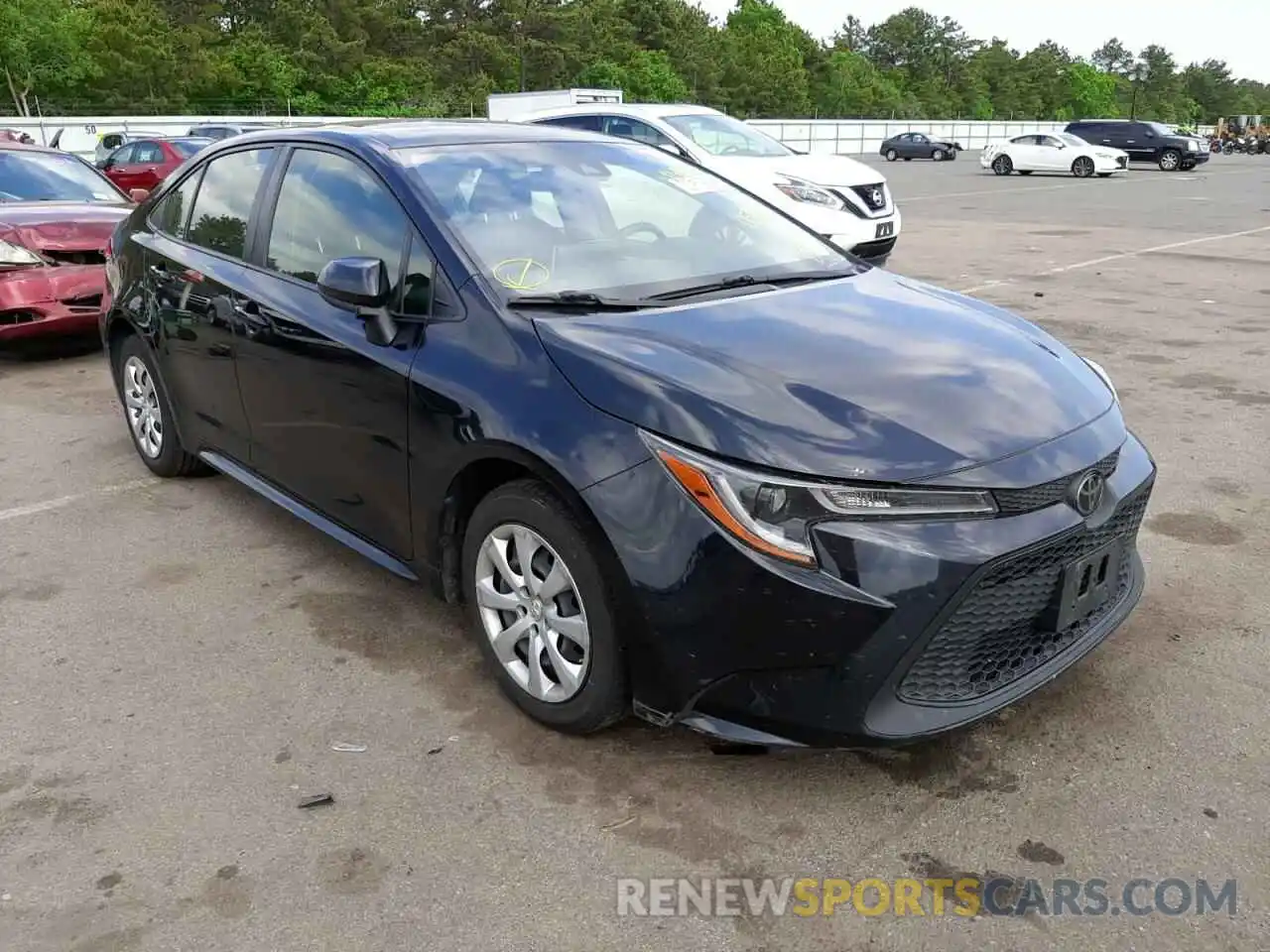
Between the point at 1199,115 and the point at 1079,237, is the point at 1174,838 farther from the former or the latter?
Answer: the point at 1199,115

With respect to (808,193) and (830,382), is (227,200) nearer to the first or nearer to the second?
(830,382)

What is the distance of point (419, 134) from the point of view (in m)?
3.78

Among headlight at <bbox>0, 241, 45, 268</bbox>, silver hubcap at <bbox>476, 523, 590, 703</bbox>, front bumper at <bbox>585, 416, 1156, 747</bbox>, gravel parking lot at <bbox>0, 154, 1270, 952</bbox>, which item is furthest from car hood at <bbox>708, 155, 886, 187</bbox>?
front bumper at <bbox>585, 416, 1156, 747</bbox>

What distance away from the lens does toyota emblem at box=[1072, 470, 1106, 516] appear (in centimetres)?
262

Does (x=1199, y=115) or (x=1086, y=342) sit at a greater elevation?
(x=1199, y=115)

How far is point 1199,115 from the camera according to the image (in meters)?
124

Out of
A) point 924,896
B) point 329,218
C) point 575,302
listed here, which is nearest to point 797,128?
point 329,218

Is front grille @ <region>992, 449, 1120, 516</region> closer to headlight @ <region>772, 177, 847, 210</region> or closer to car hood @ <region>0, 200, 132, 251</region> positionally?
car hood @ <region>0, 200, 132, 251</region>

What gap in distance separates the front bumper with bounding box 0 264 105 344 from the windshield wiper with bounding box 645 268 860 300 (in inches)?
205

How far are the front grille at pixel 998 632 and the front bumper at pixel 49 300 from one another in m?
6.33

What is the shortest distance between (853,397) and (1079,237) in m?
13.7

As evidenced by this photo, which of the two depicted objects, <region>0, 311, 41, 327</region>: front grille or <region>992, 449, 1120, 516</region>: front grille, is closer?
<region>992, 449, 1120, 516</region>: front grille

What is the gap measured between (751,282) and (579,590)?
1284 mm

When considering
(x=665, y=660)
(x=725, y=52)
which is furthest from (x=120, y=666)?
(x=725, y=52)
